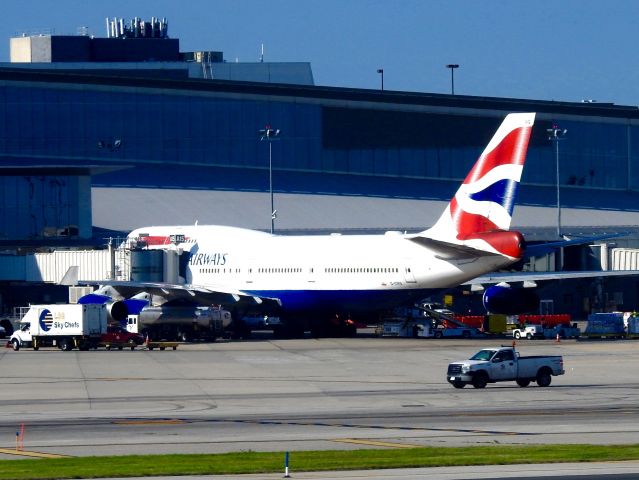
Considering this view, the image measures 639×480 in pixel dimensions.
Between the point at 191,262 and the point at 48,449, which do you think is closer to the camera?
the point at 48,449

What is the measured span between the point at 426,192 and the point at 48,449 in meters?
87.3

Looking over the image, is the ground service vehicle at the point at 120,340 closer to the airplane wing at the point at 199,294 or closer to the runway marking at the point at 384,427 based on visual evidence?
the airplane wing at the point at 199,294

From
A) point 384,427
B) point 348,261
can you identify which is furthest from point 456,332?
point 384,427

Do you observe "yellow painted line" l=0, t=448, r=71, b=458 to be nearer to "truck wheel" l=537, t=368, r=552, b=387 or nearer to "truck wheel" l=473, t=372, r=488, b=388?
"truck wheel" l=473, t=372, r=488, b=388

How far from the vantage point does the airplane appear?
6506cm

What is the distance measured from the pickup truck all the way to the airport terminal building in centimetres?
6399

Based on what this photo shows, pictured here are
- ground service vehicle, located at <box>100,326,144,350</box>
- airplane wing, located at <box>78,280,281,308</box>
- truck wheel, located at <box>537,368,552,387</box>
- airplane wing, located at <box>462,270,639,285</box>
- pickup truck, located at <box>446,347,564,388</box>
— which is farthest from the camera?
airplane wing, located at <box>462,270,639,285</box>

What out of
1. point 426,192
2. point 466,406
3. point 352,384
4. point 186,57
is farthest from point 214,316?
point 186,57

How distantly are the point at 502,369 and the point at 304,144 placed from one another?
7436cm

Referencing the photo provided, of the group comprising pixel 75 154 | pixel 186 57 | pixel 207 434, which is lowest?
pixel 207 434

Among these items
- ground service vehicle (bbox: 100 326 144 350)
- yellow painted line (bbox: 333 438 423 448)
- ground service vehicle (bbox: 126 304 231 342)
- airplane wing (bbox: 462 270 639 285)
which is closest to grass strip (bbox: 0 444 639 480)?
yellow painted line (bbox: 333 438 423 448)

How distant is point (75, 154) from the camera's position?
11769 centimetres

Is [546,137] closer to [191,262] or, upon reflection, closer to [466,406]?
[191,262]

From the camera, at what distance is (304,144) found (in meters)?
120
